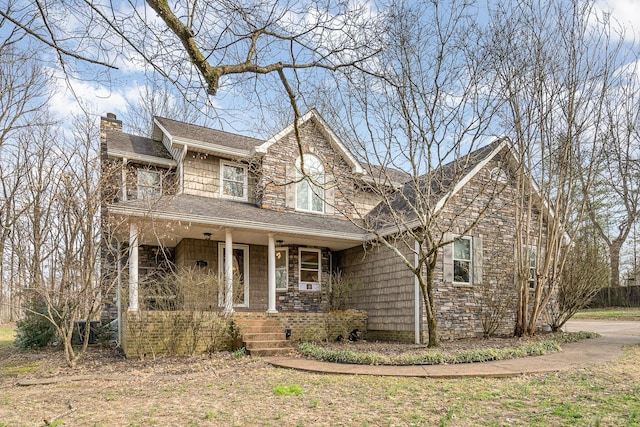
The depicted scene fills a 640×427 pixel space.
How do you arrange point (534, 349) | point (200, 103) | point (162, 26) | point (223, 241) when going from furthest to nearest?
point (223, 241)
point (534, 349)
point (200, 103)
point (162, 26)

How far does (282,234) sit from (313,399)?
7177 millimetres

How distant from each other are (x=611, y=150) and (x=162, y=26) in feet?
40.6

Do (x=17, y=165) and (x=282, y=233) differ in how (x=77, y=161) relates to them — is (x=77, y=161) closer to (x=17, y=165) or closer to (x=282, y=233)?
(x=282, y=233)

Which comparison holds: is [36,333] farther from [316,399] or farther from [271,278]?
[316,399]

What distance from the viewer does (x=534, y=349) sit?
914cm

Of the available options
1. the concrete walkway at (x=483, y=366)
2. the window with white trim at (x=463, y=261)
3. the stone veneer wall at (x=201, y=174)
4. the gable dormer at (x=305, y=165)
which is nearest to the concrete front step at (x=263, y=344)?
the concrete walkway at (x=483, y=366)

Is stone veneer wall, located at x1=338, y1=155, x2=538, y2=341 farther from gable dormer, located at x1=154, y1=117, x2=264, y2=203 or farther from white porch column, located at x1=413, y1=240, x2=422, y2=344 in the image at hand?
gable dormer, located at x1=154, y1=117, x2=264, y2=203

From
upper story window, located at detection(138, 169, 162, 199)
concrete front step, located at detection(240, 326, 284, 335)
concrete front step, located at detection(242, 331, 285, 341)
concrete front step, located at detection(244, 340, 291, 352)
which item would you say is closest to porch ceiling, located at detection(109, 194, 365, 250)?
upper story window, located at detection(138, 169, 162, 199)

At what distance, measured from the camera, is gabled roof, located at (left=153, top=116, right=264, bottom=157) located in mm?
12961

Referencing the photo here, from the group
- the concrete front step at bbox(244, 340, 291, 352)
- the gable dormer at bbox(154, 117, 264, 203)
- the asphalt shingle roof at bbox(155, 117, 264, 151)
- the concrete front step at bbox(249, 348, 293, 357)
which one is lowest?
the concrete front step at bbox(249, 348, 293, 357)

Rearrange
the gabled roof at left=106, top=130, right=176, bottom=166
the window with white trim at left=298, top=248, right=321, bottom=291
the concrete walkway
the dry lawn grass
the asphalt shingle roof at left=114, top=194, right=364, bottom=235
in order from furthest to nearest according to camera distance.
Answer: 1. the window with white trim at left=298, top=248, right=321, bottom=291
2. the gabled roof at left=106, top=130, right=176, bottom=166
3. the asphalt shingle roof at left=114, top=194, right=364, bottom=235
4. the concrete walkway
5. the dry lawn grass

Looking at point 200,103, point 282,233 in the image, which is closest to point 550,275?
point 282,233

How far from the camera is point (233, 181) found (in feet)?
45.8

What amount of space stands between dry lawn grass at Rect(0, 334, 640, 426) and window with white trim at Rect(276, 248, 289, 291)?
219 inches
